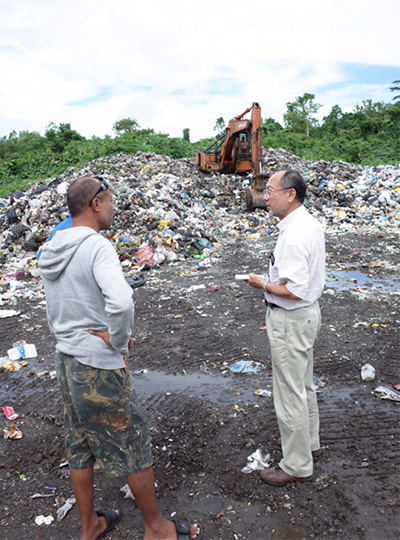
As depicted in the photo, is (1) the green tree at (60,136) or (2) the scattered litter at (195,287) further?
(1) the green tree at (60,136)

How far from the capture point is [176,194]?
12.4 meters

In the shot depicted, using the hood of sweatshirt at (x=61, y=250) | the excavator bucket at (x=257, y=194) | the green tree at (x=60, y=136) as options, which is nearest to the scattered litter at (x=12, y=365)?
the hood of sweatshirt at (x=61, y=250)

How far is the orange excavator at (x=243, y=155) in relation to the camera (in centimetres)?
1228

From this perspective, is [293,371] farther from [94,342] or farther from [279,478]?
[94,342]

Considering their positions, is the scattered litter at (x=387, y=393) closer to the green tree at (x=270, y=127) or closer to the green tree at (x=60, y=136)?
the green tree at (x=60, y=136)

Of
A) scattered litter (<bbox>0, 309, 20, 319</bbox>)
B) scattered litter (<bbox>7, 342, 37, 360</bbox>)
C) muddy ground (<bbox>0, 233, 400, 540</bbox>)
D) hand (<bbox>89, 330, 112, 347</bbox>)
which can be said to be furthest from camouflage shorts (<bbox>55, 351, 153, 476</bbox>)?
scattered litter (<bbox>0, 309, 20, 319</bbox>)

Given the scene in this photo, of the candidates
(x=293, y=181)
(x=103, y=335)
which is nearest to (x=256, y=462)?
(x=103, y=335)

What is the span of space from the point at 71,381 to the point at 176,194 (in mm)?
10774

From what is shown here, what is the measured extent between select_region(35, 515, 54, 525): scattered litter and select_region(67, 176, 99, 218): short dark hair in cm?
179

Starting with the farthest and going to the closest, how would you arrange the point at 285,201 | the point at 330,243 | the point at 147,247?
the point at 330,243 < the point at 147,247 < the point at 285,201

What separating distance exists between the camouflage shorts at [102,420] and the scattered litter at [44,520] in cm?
61

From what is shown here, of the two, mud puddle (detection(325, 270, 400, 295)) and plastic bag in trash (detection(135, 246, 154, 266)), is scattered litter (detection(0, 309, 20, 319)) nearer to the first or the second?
plastic bag in trash (detection(135, 246, 154, 266))

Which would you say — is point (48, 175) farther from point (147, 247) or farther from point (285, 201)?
point (285, 201)

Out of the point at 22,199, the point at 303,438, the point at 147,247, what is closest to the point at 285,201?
the point at 303,438
